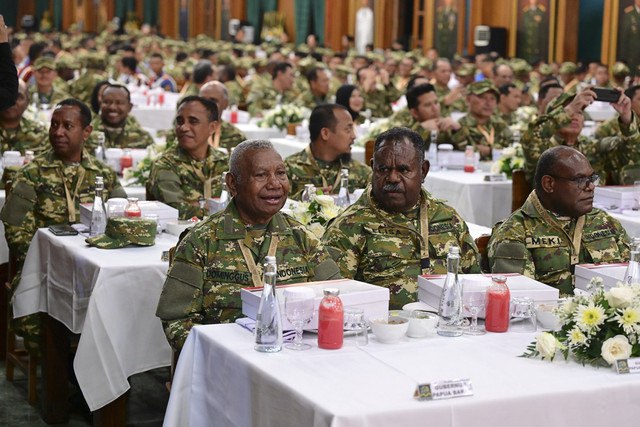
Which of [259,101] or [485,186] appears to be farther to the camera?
[259,101]

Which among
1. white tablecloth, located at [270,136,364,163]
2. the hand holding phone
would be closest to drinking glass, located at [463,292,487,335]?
Result: the hand holding phone

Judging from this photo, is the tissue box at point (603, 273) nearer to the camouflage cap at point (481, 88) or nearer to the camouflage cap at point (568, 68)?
the camouflage cap at point (481, 88)

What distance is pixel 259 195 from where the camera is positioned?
3809mm

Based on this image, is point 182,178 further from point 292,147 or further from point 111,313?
point 292,147

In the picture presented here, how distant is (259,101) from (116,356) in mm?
9830

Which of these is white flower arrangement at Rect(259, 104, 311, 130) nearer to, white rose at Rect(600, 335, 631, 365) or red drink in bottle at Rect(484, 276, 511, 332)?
red drink in bottle at Rect(484, 276, 511, 332)

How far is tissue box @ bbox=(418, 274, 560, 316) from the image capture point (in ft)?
11.6

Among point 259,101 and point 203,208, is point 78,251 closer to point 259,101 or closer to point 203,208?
point 203,208

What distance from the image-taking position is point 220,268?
3.75m

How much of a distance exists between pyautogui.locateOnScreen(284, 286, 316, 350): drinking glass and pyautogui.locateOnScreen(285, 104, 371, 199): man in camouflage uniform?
9.22 ft

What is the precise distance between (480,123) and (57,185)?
4.23m

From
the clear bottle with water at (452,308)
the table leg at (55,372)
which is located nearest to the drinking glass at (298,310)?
the clear bottle with water at (452,308)

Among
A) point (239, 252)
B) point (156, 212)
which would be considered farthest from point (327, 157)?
point (239, 252)

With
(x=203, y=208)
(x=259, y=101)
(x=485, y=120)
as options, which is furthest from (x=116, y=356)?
(x=259, y=101)
